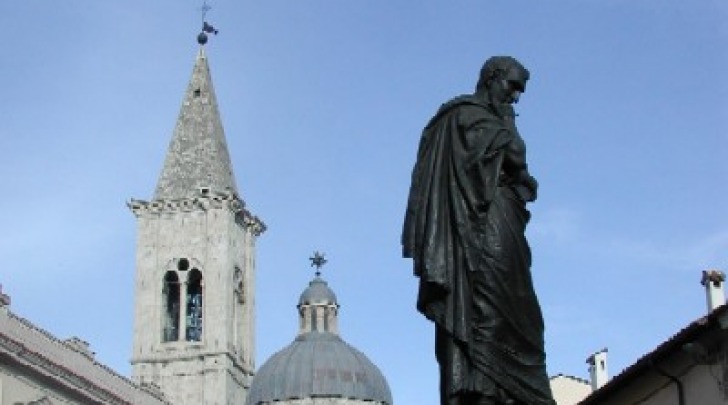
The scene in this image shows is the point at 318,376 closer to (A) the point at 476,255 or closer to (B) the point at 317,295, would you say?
(B) the point at 317,295

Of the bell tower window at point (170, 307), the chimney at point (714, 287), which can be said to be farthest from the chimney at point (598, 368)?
the bell tower window at point (170, 307)

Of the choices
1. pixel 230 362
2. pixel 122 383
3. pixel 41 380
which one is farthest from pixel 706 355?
pixel 230 362

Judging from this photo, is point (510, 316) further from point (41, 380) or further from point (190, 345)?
point (190, 345)

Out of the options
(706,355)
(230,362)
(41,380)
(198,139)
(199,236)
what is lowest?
(706,355)

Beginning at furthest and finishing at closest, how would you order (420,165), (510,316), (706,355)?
(706,355) → (420,165) → (510,316)

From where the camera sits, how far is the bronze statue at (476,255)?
614 centimetres

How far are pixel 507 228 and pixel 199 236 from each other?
77.3m

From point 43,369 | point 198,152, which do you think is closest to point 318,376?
point 198,152

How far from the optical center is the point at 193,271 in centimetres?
8375

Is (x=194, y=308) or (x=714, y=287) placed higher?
(x=194, y=308)

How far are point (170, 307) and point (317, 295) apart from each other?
8.99 metres

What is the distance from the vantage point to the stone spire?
83375 millimetres

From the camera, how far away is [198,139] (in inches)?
3332

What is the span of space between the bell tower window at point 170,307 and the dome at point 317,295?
787 centimetres
